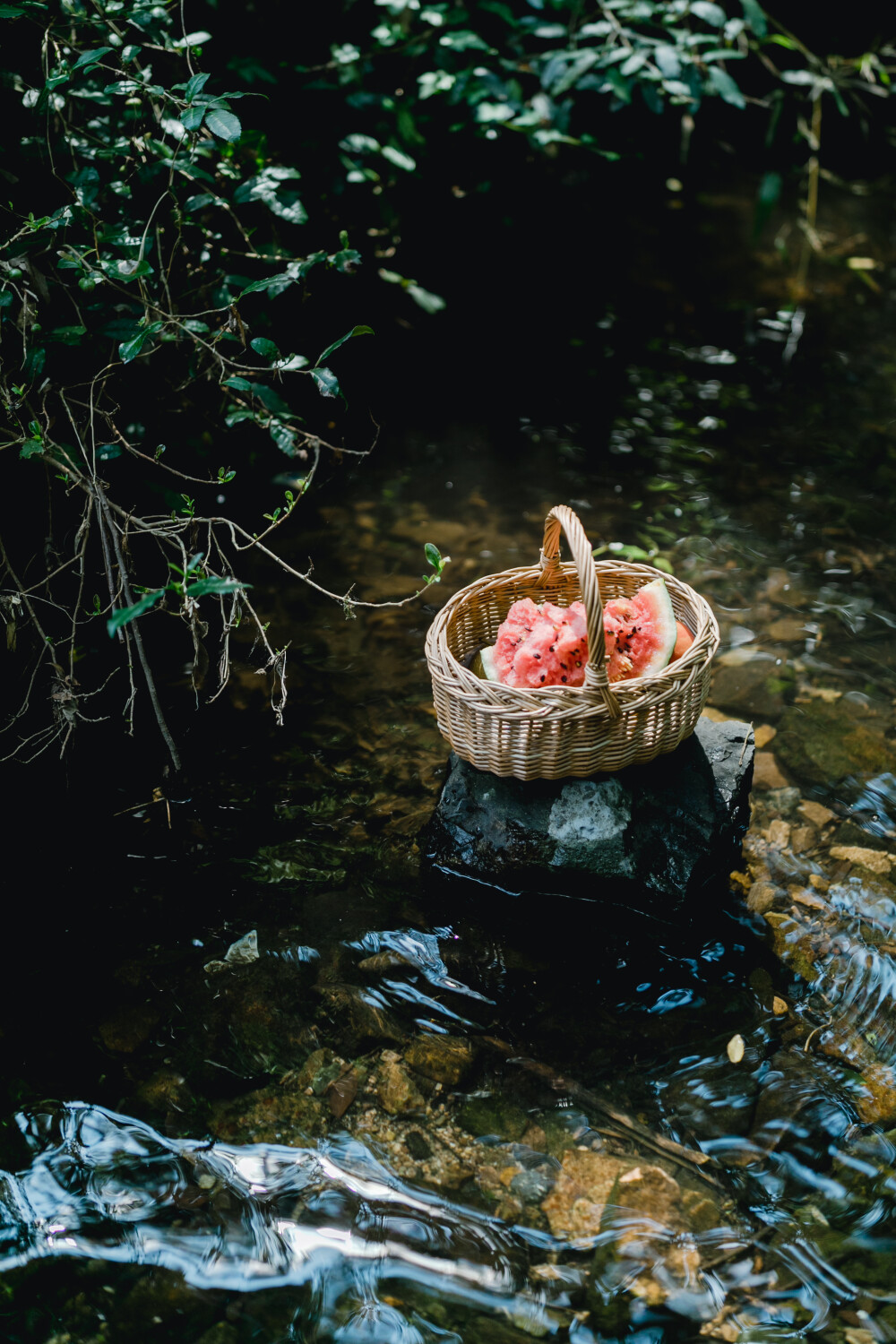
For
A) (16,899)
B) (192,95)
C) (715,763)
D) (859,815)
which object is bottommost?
(16,899)

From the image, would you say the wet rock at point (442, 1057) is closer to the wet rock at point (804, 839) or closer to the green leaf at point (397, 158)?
the wet rock at point (804, 839)

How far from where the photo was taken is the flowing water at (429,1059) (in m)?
2.36

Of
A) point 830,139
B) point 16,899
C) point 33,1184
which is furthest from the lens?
point 830,139

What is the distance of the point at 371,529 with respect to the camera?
204 inches

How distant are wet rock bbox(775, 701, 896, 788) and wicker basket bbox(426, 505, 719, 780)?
88 cm

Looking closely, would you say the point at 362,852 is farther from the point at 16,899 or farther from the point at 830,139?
the point at 830,139

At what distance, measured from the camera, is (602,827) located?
3141mm

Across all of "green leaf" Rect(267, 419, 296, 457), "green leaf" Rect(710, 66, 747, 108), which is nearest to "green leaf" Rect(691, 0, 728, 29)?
"green leaf" Rect(710, 66, 747, 108)

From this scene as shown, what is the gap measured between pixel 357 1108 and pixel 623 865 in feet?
3.58

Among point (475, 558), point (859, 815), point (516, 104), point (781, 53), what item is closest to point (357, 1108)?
point (859, 815)

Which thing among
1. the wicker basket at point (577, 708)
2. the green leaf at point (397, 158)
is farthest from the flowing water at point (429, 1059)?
the green leaf at point (397, 158)

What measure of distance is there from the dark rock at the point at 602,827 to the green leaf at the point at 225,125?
2.16 meters

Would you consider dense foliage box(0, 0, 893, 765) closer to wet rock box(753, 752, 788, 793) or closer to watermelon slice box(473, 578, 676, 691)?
watermelon slice box(473, 578, 676, 691)

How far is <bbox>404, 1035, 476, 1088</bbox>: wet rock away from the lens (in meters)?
2.82
